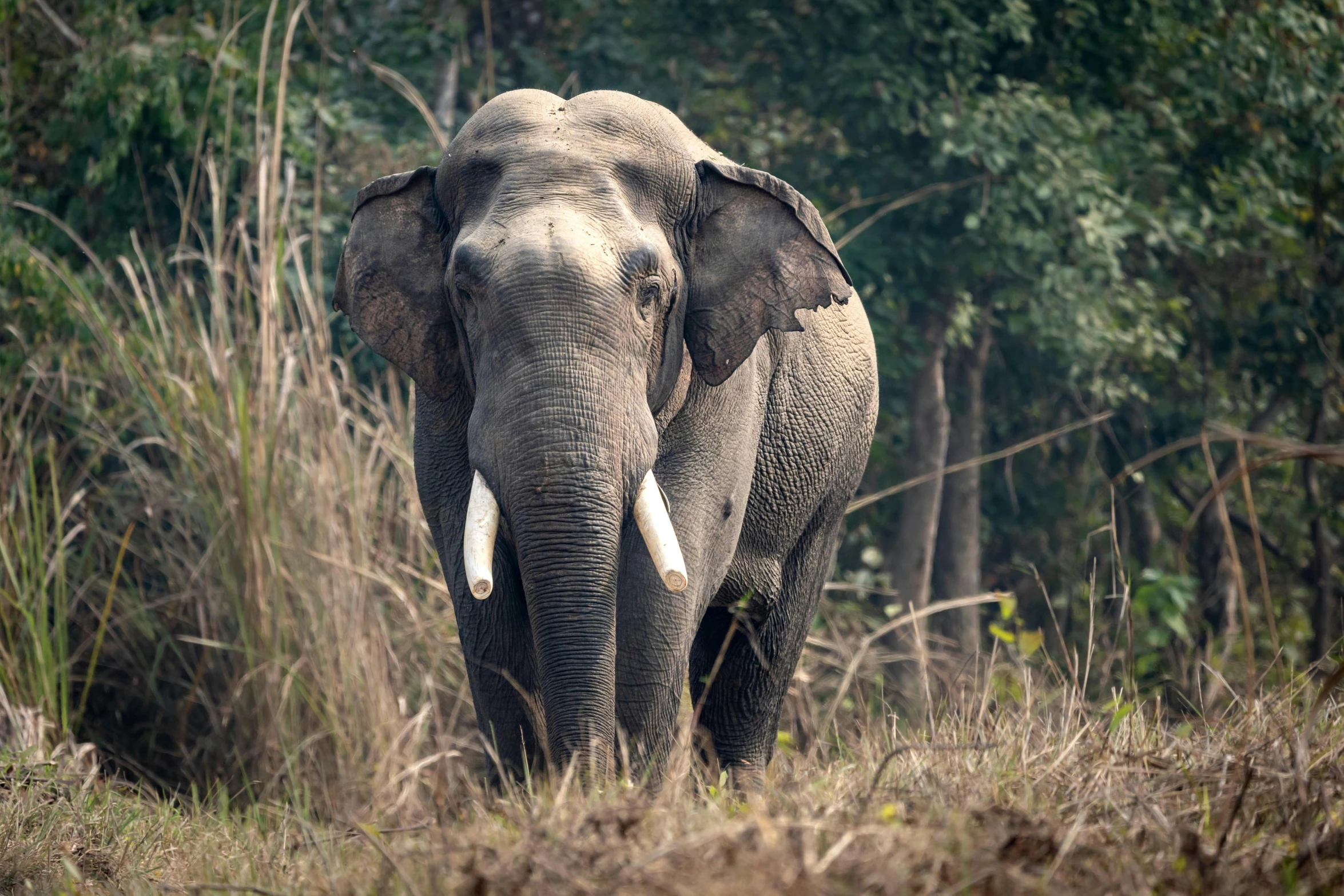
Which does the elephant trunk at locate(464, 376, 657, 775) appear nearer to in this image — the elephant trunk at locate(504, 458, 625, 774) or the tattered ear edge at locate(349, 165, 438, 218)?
the elephant trunk at locate(504, 458, 625, 774)

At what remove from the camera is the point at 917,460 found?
33.2 ft

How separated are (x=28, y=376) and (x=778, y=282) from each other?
4.35 metres

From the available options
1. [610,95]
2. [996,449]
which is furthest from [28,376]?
[996,449]

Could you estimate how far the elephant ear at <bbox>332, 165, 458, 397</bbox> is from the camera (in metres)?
4.39

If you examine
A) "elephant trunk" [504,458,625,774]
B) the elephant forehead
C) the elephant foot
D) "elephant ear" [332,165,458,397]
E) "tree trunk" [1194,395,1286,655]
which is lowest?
"tree trunk" [1194,395,1286,655]

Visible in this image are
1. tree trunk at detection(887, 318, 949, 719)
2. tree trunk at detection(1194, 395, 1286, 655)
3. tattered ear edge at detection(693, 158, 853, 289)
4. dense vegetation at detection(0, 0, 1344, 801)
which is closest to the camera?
tattered ear edge at detection(693, 158, 853, 289)

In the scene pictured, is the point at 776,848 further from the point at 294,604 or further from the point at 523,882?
the point at 294,604

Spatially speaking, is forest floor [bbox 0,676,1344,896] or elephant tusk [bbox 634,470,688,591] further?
elephant tusk [bbox 634,470,688,591]

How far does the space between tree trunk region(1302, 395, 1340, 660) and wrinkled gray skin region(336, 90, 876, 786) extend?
671 centimetres

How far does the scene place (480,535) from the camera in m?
3.78

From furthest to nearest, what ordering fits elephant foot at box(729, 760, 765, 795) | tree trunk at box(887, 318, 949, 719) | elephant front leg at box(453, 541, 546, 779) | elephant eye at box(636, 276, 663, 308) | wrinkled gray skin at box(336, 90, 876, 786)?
tree trunk at box(887, 318, 949, 719) < elephant foot at box(729, 760, 765, 795) < elephant front leg at box(453, 541, 546, 779) < elephant eye at box(636, 276, 663, 308) < wrinkled gray skin at box(336, 90, 876, 786)

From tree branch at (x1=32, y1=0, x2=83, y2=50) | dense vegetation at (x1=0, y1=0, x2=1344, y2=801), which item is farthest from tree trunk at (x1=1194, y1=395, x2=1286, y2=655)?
tree branch at (x1=32, y1=0, x2=83, y2=50)

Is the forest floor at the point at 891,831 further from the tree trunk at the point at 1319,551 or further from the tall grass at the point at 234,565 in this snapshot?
the tree trunk at the point at 1319,551

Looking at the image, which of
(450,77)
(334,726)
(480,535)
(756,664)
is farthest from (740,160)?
(480,535)
